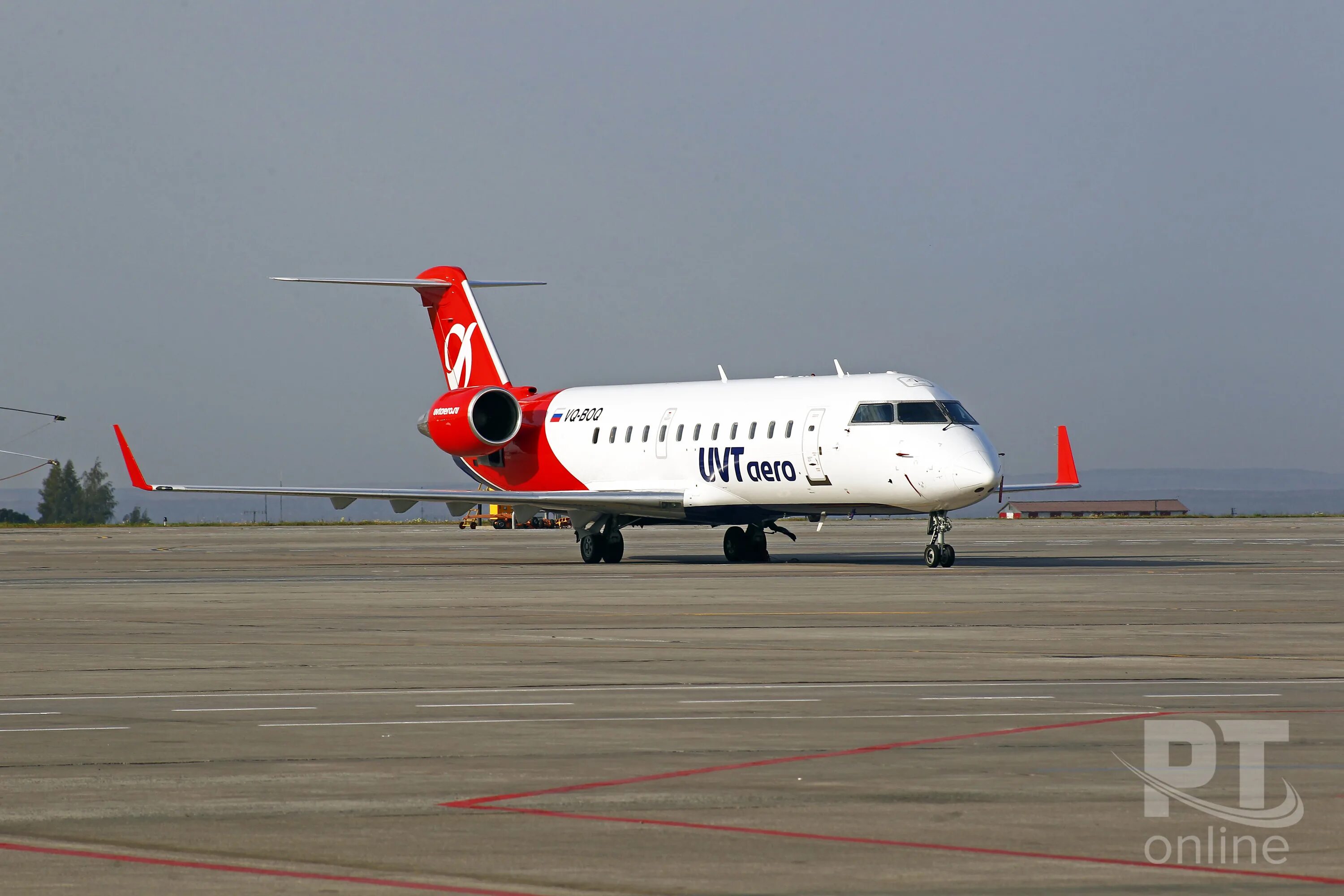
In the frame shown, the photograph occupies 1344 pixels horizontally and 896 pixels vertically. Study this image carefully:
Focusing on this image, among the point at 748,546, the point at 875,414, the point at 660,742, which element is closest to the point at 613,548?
the point at 748,546

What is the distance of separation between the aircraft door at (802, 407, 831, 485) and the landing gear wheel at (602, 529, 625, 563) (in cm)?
563

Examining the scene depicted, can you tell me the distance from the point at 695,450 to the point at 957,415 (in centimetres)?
663

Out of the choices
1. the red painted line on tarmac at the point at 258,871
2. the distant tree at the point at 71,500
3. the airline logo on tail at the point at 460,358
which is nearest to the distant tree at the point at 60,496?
the distant tree at the point at 71,500

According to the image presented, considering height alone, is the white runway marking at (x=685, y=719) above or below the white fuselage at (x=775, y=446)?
below

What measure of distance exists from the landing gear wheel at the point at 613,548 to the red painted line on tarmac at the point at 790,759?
87.8ft

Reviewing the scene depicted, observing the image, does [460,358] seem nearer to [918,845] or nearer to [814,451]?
[814,451]

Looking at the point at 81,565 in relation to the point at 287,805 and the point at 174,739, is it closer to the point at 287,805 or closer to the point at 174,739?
the point at 174,739

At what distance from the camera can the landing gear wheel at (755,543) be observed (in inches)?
1470

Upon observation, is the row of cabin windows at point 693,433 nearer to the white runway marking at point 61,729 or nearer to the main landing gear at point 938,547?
the main landing gear at point 938,547

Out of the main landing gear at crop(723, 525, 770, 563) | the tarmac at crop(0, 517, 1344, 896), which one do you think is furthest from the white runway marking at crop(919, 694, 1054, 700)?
the main landing gear at crop(723, 525, 770, 563)

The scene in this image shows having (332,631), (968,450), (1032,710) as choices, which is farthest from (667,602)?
(1032,710)

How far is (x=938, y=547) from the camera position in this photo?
32469 millimetres

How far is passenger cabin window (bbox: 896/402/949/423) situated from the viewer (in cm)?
3241

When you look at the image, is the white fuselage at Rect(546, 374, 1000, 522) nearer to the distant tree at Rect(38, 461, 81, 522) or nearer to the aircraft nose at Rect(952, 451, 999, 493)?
the aircraft nose at Rect(952, 451, 999, 493)
